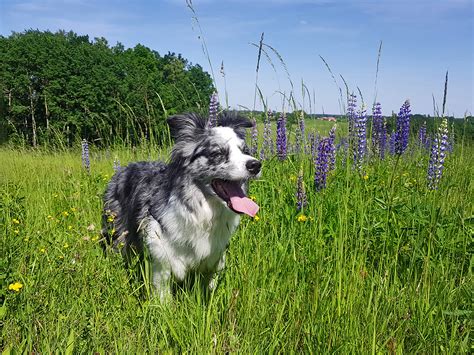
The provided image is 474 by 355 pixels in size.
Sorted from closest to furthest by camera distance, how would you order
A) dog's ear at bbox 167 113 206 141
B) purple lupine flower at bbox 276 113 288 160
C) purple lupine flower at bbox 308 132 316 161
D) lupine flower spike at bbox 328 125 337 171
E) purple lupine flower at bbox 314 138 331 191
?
dog's ear at bbox 167 113 206 141
purple lupine flower at bbox 314 138 331 191
lupine flower spike at bbox 328 125 337 171
purple lupine flower at bbox 308 132 316 161
purple lupine flower at bbox 276 113 288 160

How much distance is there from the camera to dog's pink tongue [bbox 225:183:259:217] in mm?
→ 2783

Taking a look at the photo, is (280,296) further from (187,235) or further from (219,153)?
(219,153)

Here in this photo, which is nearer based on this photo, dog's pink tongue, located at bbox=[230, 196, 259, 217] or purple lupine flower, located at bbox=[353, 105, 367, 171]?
dog's pink tongue, located at bbox=[230, 196, 259, 217]

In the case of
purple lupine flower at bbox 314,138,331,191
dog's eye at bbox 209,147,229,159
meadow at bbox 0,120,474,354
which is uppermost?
dog's eye at bbox 209,147,229,159

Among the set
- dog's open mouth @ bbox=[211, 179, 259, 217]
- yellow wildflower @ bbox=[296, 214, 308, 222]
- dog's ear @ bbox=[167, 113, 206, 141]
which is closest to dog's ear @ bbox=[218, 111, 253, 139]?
dog's ear @ bbox=[167, 113, 206, 141]

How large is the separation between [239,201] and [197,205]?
32cm

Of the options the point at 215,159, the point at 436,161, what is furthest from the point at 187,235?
the point at 436,161

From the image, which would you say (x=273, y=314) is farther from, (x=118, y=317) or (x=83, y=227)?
(x=83, y=227)

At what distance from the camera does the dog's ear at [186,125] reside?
3.26 metres

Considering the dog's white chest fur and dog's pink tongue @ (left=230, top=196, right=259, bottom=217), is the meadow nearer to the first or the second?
the dog's white chest fur

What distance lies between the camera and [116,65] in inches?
1564

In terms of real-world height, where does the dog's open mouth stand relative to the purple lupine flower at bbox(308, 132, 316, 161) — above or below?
below

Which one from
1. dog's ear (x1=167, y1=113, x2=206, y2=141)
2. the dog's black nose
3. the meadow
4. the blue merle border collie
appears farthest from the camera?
dog's ear (x1=167, y1=113, x2=206, y2=141)

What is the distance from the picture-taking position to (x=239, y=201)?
2855mm
